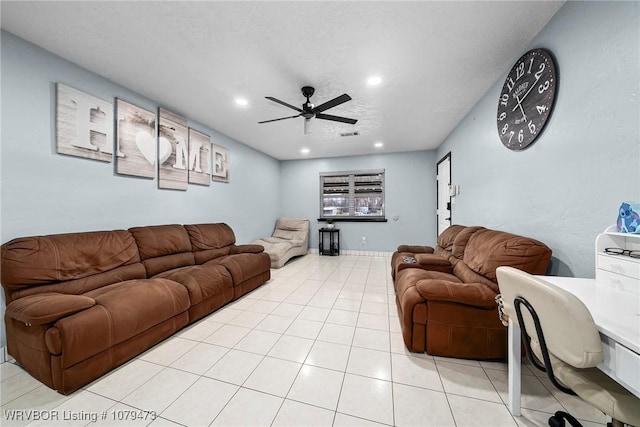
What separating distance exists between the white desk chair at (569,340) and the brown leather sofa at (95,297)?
8.40 feet

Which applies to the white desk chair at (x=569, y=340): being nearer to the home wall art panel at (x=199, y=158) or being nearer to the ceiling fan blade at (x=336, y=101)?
the ceiling fan blade at (x=336, y=101)

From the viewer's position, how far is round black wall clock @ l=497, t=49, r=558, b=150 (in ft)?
5.72

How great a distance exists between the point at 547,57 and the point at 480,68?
0.66 metres

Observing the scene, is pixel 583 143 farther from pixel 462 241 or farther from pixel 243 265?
pixel 243 265

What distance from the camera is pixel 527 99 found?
1.96 metres

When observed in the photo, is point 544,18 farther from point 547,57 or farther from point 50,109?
point 50,109

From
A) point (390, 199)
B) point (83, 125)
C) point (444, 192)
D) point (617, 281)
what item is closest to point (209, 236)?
point (83, 125)

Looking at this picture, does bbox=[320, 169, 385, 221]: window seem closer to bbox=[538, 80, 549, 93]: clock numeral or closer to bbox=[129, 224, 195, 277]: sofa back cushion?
bbox=[129, 224, 195, 277]: sofa back cushion

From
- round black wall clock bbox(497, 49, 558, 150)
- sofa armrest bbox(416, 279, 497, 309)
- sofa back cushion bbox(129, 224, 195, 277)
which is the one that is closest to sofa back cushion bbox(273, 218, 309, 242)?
sofa back cushion bbox(129, 224, 195, 277)

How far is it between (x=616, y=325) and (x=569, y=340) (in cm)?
16

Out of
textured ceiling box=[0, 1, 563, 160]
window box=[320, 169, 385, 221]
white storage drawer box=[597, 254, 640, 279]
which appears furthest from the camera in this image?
window box=[320, 169, 385, 221]

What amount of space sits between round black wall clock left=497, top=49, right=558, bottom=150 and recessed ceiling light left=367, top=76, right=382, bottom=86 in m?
1.25

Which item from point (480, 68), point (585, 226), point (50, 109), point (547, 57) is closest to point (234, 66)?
point (50, 109)

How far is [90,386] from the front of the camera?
1.56 metres
